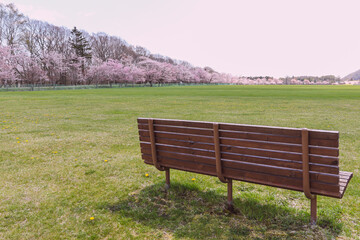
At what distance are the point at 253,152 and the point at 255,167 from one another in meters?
0.19

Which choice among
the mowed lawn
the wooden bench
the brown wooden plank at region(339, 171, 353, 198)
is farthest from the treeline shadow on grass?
the brown wooden plank at region(339, 171, 353, 198)

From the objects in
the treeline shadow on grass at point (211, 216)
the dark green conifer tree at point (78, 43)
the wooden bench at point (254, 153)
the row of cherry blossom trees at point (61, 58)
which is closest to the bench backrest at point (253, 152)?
the wooden bench at point (254, 153)

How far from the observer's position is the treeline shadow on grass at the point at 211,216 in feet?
10.5

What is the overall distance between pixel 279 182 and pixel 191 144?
1190mm

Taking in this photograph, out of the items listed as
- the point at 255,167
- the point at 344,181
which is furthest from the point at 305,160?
the point at 344,181

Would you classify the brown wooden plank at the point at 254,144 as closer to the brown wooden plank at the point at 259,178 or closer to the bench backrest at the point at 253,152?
the bench backrest at the point at 253,152

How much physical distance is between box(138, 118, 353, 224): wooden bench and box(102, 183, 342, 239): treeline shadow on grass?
0.24 meters

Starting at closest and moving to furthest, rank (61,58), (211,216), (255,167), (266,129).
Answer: (266,129), (255,167), (211,216), (61,58)

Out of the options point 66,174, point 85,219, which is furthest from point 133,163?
point 85,219

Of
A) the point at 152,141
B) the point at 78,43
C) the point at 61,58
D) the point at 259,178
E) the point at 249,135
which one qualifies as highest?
the point at 78,43

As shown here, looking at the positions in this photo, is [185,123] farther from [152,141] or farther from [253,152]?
[253,152]

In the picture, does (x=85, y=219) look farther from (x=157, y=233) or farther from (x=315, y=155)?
(x=315, y=155)

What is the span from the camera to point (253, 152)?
319 centimetres

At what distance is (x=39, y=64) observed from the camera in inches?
2822
